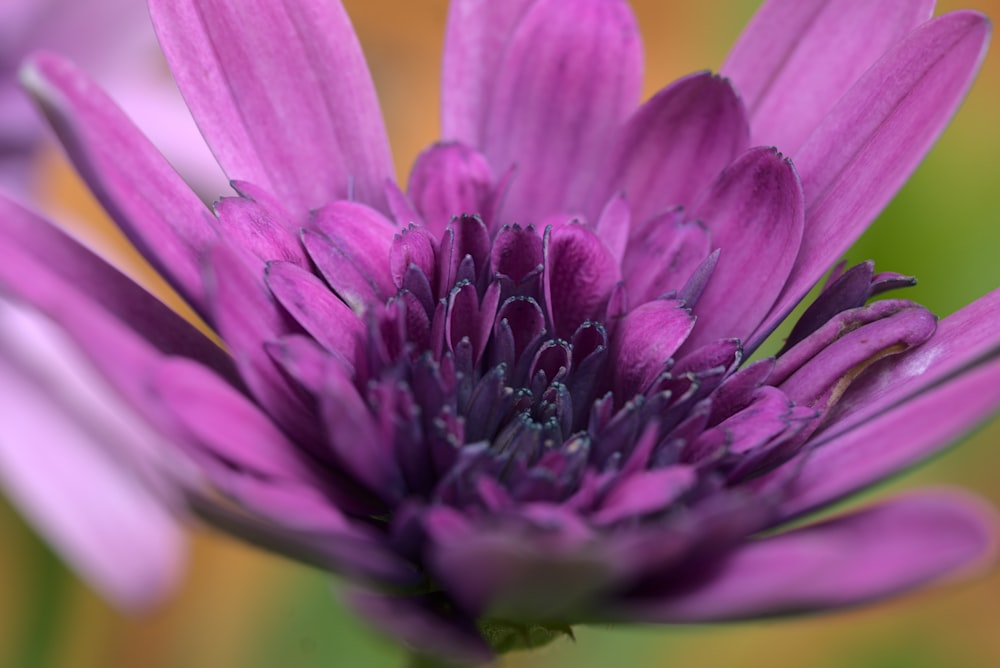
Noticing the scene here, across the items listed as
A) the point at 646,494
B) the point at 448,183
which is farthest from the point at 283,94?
the point at 646,494

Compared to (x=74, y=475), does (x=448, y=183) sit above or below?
above

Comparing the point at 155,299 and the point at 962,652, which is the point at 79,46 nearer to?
the point at 155,299

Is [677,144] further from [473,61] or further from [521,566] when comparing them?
[521,566]

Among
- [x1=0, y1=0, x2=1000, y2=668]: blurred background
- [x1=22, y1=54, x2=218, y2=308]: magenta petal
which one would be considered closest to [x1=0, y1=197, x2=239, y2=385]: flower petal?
[x1=22, y1=54, x2=218, y2=308]: magenta petal

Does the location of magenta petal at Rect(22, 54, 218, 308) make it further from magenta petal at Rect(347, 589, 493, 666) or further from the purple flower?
the purple flower

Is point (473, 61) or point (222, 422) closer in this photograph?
point (222, 422)

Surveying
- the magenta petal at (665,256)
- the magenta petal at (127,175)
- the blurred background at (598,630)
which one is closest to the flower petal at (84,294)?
the magenta petal at (127,175)
